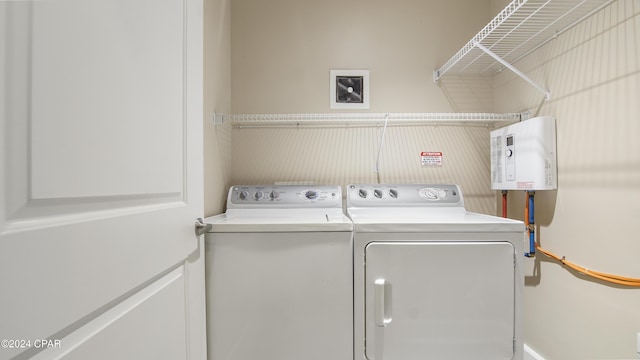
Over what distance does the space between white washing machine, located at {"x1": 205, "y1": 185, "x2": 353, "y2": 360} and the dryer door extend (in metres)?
0.14

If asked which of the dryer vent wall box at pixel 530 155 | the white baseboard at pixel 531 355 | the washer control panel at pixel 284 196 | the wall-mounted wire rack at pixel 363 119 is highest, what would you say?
the wall-mounted wire rack at pixel 363 119

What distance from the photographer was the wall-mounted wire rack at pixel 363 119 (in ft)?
5.82

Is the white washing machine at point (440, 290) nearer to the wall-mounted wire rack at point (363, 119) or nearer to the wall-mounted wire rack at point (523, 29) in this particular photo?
the wall-mounted wire rack at point (363, 119)

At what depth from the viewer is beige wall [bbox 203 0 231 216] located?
1553 mm

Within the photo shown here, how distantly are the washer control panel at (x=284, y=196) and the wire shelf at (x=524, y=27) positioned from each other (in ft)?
3.72

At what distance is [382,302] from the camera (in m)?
1.24

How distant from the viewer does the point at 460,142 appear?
207 centimetres

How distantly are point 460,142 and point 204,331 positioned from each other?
1.96 m

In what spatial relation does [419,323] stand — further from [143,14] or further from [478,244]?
[143,14]

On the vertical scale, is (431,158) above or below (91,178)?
above

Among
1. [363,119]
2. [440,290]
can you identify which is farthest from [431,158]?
[440,290]

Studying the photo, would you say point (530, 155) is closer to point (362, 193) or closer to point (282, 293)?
point (362, 193)

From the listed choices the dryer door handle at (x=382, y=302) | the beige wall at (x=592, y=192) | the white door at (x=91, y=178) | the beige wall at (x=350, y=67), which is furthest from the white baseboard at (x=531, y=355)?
the white door at (x=91, y=178)

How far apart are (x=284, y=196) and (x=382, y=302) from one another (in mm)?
833
